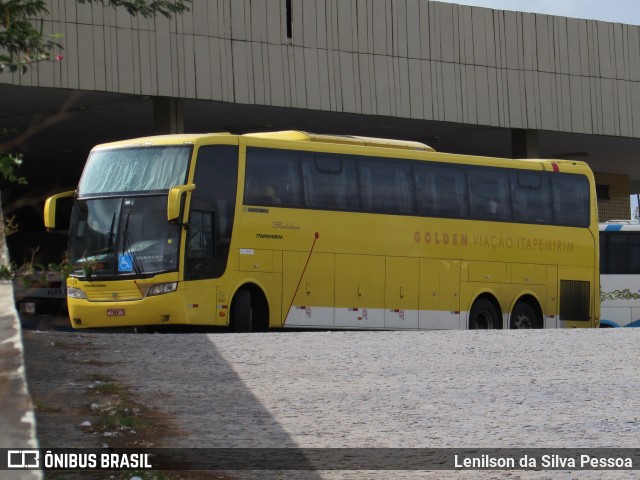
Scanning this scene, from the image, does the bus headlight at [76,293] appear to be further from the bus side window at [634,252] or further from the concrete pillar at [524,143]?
the concrete pillar at [524,143]

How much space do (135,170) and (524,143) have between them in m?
19.2

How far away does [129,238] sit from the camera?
71.4 feet

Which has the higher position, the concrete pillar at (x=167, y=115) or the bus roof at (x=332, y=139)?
the concrete pillar at (x=167, y=115)

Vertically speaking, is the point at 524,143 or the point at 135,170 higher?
the point at 524,143

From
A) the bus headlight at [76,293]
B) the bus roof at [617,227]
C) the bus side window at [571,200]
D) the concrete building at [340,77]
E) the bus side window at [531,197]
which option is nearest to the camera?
the bus headlight at [76,293]

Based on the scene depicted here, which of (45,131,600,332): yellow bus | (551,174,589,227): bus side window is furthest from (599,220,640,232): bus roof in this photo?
(45,131,600,332): yellow bus

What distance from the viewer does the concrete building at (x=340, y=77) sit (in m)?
31.0

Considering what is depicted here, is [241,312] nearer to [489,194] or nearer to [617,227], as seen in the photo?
[489,194]

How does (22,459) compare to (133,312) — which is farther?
(133,312)

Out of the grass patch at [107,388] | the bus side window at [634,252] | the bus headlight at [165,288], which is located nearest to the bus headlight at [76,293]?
the bus headlight at [165,288]

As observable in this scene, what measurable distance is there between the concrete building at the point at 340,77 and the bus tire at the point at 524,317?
9.36m

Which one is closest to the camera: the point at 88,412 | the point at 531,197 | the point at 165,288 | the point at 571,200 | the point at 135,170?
the point at 88,412

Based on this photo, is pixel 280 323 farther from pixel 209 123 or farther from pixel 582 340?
pixel 209 123

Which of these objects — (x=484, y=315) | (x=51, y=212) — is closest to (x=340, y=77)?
(x=484, y=315)
